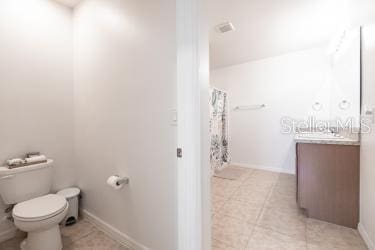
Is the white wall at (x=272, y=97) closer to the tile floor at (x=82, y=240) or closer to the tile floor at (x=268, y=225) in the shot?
the tile floor at (x=268, y=225)

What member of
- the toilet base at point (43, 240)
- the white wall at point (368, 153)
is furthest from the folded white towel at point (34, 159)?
the white wall at point (368, 153)

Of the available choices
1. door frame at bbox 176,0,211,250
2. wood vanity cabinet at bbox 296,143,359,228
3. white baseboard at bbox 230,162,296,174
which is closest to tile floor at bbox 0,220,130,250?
door frame at bbox 176,0,211,250

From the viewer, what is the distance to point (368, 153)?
4.70ft

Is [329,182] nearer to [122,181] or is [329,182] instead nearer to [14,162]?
[122,181]

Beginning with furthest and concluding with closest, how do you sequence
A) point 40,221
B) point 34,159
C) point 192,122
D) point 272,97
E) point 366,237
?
point 272,97
point 34,159
point 366,237
point 40,221
point 192,122

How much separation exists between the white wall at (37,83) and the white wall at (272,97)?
9.95 ft

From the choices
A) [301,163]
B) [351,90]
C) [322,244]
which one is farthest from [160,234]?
[351,90]

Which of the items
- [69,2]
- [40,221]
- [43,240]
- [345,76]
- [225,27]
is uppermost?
[69,2]

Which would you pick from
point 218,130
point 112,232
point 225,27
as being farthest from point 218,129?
point 112,232

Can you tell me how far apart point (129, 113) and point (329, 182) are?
2.04 m

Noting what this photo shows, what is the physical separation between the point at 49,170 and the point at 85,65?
43.3 inches

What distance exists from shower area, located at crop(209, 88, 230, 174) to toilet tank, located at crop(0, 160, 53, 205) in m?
2.33

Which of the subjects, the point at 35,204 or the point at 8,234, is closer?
the point at 35,204

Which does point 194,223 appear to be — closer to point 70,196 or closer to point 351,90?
point 70,196
